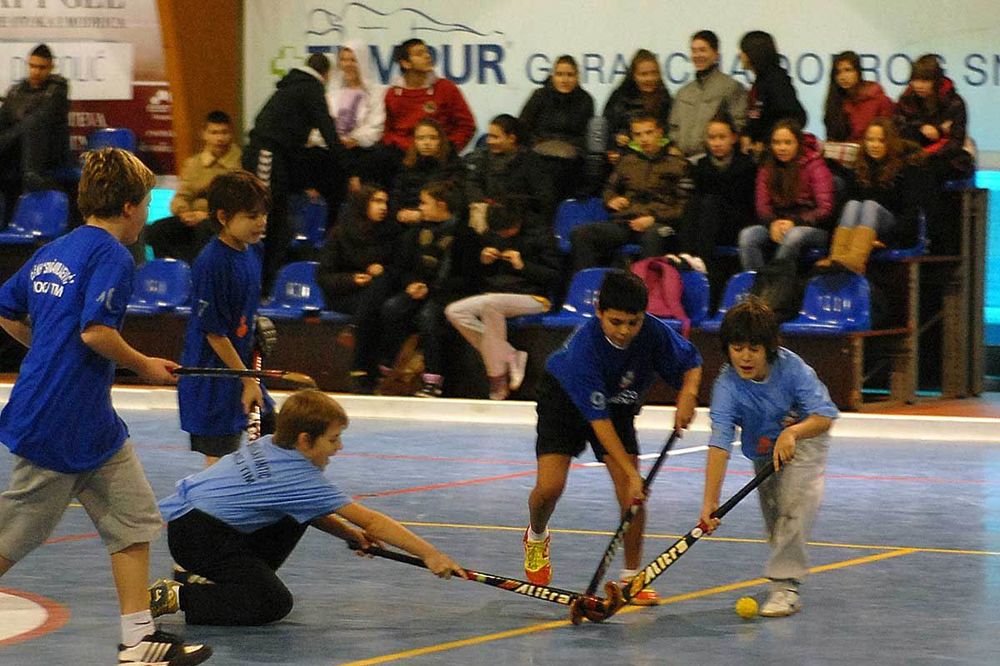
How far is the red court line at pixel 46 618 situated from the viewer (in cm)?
560

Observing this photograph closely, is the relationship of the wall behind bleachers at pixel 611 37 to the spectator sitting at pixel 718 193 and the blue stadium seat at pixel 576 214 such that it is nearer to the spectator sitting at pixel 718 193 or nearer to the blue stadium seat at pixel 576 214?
the blue stadium seat at pixel 576 214

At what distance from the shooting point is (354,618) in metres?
5.96

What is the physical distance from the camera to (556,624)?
5.93 metres

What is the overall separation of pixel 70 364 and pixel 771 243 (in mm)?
7782

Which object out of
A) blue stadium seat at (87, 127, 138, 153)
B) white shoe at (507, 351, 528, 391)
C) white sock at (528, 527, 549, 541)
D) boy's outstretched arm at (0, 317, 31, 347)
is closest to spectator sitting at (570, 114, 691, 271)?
white shoe at (507, 351, 528, 391)

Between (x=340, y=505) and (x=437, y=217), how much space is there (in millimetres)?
6996

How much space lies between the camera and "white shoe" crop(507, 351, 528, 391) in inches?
484

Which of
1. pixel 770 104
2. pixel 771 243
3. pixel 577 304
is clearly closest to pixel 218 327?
pixel 577 304

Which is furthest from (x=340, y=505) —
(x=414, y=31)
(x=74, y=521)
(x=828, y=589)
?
(x=414, y=31)

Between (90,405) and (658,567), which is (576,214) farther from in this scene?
(90,405)

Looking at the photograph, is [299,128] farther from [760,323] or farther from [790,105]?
[760,323]

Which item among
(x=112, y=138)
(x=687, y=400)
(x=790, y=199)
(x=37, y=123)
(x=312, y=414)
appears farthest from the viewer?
(x=112, y=138)

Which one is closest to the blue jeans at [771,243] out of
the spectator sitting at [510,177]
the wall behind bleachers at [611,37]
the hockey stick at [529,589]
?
the spectator sitting at [510,177]

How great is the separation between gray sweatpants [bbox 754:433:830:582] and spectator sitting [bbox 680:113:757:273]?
19.9 ft
